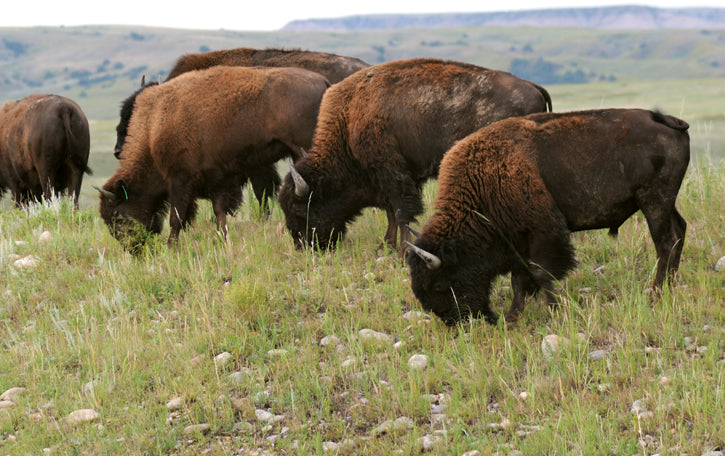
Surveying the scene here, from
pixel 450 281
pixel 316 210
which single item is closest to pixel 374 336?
pixel 450 281

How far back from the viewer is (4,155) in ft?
41.2

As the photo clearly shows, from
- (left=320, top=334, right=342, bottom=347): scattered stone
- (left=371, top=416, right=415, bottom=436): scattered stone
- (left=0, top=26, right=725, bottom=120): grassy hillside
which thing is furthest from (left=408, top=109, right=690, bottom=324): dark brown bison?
(left=0, top=26, right=725, bottom=120): grassy hillside

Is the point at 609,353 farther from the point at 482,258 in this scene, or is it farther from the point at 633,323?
the point at 482,258

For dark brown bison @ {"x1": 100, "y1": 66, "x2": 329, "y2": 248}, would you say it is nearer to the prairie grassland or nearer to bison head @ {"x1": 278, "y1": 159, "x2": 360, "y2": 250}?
bison head @ {"x1": 278, "y1": 159, "x2": 360, "y2": 250}

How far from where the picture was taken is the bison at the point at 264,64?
9180 mm

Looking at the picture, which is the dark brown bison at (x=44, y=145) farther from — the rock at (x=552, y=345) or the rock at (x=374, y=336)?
the rock at (x=552, y=345)

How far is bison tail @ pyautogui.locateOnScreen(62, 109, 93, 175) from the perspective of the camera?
37.6ft

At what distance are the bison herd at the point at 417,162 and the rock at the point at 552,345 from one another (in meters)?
0.62

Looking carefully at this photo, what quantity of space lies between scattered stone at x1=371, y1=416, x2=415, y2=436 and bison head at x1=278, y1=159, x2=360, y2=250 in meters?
3.15

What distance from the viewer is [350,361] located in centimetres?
477

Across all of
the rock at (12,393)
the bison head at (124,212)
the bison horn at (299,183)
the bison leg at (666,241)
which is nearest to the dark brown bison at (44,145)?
the bison head at (124,212)

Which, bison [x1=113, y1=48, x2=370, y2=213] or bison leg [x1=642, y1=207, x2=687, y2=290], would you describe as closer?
bison leg [x1=642, y1=207, x2=687, y2=290]

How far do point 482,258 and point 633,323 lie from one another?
3.61 ft

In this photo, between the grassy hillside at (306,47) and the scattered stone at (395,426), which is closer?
the scattered stone at (395,426)
